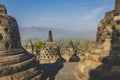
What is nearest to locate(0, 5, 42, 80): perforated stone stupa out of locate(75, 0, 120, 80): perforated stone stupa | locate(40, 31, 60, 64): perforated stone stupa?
locate(75, 0, 120, 80): perforated stone stupa

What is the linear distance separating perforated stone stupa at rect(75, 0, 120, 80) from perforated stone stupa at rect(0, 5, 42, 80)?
14.3ft

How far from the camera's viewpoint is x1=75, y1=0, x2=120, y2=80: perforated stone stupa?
50.8 ft

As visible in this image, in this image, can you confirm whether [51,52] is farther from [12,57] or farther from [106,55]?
[106,55]

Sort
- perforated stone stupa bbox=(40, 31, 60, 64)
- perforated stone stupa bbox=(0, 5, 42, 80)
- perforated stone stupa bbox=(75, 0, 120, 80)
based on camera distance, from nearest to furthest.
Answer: perforated stone stupa bbox=(75, 0, 120, 80) < perforated stone stupa bbox=(0, 5, 42, 80) < perforated stone stupa bbox=(40, 31, 60, 64)

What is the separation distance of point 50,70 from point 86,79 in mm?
7479

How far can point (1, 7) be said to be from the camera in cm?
1903

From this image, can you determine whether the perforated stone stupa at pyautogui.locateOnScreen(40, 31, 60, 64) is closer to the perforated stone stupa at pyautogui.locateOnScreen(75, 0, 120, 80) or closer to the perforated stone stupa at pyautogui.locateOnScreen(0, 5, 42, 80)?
the perforated stone stupa at pyautogui.locateOnScreen(0, 5, 42, 80)

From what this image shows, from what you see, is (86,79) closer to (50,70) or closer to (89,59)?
(89,59)

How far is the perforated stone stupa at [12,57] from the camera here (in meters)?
16.8

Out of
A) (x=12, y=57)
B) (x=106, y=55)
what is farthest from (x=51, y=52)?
(x=106, y=55)

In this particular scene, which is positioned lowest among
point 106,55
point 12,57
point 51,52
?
point 51,52

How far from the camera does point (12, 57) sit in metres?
17.6

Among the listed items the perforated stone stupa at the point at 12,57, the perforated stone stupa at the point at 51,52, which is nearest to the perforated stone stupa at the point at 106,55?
the perforated stone stupa at the point at 12,57

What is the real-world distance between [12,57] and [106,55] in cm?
791
